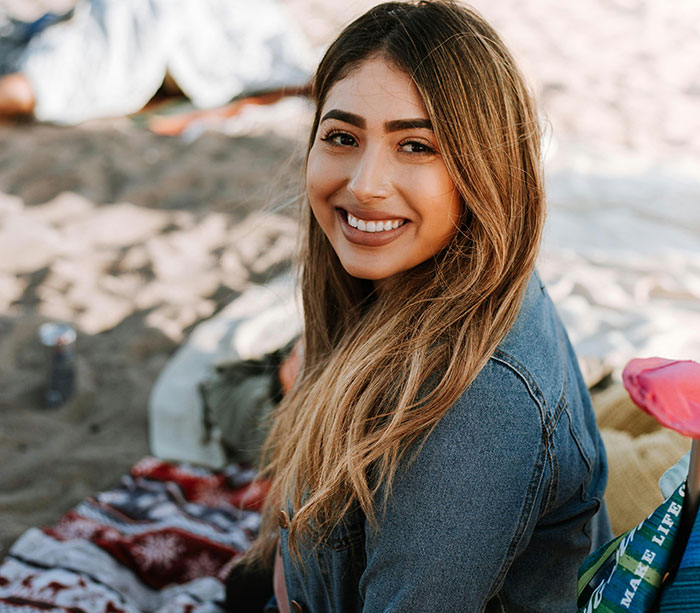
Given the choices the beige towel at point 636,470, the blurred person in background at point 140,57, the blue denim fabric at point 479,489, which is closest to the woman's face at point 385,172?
the blue denim fabric at point 479,489

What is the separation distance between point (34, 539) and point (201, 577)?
1.54ft

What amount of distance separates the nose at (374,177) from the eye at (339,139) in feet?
0.22

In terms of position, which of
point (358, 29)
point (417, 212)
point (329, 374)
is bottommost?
point (329, 374)

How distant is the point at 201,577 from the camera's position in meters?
1.92

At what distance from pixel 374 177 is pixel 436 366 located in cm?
29

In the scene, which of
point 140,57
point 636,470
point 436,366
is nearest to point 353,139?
point 436,366

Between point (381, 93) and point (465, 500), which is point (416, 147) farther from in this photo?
point (465, 500)

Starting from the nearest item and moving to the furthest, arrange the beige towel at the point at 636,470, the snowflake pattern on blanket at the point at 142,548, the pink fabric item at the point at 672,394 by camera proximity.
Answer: the pink fabric item at the point at 672,394
the beige towel at the point at 636,470
the snowflake pattern on blanket at the point at 142,548

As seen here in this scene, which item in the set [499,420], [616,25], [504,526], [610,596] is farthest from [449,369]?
[616,25]

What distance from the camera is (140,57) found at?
4863mm

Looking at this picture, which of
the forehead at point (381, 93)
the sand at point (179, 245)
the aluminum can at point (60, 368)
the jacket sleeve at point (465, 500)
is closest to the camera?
the jacket sleeve at point (465, 500)

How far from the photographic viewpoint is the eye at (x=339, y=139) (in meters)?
1.16

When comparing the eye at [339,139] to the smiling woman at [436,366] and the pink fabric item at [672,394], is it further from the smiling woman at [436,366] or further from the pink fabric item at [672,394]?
the pink fabric item at [672,394]

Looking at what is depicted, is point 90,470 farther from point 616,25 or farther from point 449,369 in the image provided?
point 616,25
